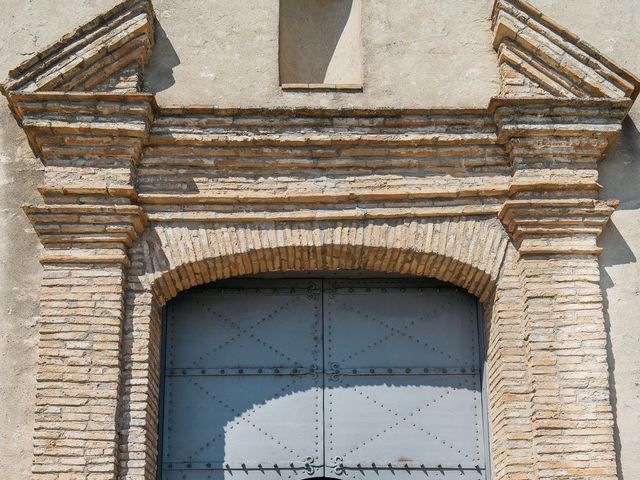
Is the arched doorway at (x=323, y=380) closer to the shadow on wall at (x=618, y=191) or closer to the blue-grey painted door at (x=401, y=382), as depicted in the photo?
the blue-grey painted door at (x=401, y=382)

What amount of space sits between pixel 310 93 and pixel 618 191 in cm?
190

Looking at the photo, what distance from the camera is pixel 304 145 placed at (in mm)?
7410

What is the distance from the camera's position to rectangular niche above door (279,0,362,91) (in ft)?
26.3

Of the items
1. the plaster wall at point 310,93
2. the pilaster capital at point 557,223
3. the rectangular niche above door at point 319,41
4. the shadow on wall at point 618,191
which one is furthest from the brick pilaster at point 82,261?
the shadow on wall at point 618,191

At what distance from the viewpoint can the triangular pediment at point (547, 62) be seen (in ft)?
24.6

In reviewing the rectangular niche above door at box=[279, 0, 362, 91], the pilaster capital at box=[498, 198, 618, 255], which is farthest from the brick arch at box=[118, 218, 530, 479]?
the rectangular niche above door at box=[279, 0, 362, 91]

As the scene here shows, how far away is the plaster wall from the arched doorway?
0.88 metres

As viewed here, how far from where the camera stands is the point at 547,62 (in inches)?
299

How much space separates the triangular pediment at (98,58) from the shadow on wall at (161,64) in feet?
0.24

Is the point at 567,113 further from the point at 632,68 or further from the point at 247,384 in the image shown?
the point at 247,384

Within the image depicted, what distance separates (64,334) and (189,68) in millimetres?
1796

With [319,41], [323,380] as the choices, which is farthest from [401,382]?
[319,41]

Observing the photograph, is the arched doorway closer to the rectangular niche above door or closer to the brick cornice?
the brick cornice

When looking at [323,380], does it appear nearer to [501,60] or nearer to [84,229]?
[84,229]
